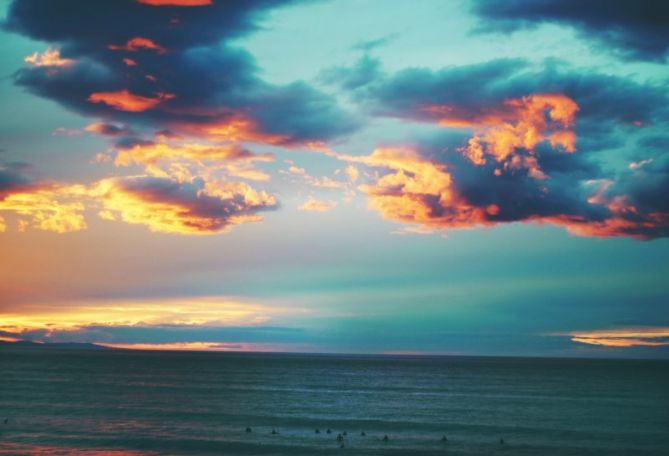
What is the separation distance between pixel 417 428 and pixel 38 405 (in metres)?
44.5

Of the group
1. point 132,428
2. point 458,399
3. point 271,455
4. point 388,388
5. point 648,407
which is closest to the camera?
point 271,455

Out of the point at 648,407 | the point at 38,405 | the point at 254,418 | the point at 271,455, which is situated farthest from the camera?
the point at 648,407

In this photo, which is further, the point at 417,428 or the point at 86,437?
the point at 417,428

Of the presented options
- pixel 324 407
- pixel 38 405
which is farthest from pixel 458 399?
pixel 38 405

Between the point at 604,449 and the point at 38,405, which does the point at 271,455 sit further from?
the point at 38,405

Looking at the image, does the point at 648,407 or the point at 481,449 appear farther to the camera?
the point at 648,407

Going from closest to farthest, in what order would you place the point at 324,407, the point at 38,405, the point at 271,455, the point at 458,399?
the point at 271,455
the point at 38,405
the point at 324,407
the point at 458,399

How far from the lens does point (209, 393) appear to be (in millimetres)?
92312

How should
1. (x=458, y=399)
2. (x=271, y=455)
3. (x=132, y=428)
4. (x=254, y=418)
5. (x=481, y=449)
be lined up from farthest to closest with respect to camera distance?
(x=458, y=399), (x=254, y=418), (x=132, y=428), (x=481, y=449), (x=271, y=455)

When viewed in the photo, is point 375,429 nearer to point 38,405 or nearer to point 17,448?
point 17,448

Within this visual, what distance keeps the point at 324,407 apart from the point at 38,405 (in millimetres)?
34108

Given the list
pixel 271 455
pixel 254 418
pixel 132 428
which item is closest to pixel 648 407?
pixel 254 418

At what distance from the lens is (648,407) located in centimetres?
8475

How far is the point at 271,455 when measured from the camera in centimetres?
4672
